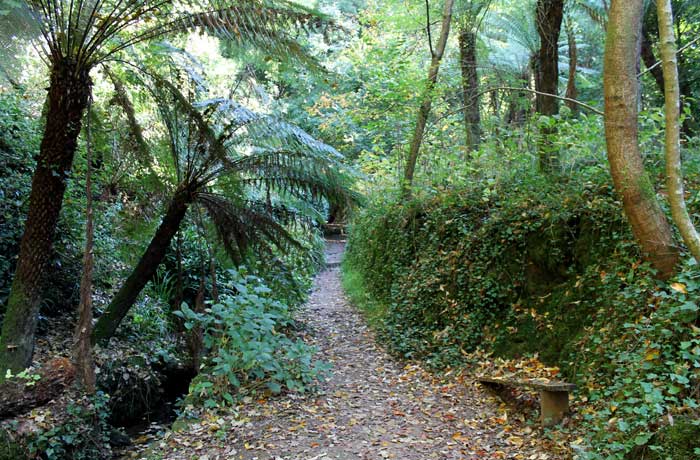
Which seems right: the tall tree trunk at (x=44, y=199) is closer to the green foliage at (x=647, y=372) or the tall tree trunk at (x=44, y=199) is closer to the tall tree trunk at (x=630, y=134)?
the tall tree trunk at (x=630, y=134)

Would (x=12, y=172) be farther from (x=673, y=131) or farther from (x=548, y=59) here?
(x=673, y=131)

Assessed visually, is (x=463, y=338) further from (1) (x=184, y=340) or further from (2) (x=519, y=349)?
(1) (x=184, y=340)

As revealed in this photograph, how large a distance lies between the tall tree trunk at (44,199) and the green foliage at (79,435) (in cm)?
77

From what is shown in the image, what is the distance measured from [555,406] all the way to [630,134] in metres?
2.23

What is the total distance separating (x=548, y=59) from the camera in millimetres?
6934

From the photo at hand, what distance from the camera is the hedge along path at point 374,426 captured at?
4.16 metres

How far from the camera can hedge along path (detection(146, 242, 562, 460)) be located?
13.7 ft

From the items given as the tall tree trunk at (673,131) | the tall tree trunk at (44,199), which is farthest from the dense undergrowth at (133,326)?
the tall tree trunk at (673,131)

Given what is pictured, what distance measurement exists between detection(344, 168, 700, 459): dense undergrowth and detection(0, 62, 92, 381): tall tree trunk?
4397mm

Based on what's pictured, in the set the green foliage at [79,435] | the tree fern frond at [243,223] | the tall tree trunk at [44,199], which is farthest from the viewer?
the tree fern frond at [243,223]

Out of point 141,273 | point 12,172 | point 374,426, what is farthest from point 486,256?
point 12,172

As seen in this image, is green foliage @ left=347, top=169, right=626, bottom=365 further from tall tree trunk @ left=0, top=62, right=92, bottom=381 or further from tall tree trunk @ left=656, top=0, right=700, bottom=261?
tall tree trunk @ left=0, top=62, right=92, bottom=381

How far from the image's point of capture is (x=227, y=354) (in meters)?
5.07

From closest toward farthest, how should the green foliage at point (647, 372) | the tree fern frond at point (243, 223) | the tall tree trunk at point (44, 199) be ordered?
1. the green foliage at point (647, 372)
2. the tall tree trunk at point (44, 199)
3. the tree fern frond at point (243, 223)
